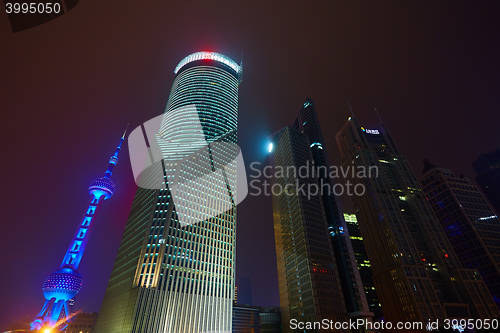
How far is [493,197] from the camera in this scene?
19200cm

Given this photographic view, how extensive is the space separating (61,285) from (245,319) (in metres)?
102

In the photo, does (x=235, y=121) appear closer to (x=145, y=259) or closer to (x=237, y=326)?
(x=145, y=259)

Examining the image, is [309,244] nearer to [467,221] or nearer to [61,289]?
[467,221]

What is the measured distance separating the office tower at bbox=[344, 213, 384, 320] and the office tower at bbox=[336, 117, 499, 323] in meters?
15.8

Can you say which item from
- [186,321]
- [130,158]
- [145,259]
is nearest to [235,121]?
[130,158]

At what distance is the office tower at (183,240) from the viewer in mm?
88812

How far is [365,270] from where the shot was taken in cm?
15800

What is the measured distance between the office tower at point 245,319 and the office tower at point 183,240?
1821 inches

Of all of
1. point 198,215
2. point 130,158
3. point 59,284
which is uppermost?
point 130,158

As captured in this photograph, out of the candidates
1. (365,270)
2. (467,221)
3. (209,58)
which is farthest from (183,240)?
(467,221)

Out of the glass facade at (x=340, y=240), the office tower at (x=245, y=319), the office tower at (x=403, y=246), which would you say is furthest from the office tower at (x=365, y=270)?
the office tower at (x=245, y=319)

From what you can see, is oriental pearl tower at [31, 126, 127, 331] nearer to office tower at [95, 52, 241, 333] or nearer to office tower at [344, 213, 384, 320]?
office tower at [95, 52, 241, 333]

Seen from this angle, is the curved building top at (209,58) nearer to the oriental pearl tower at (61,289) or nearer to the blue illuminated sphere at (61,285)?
the oriental pearl tower at (61,289)

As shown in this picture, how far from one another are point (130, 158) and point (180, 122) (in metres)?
36.3
